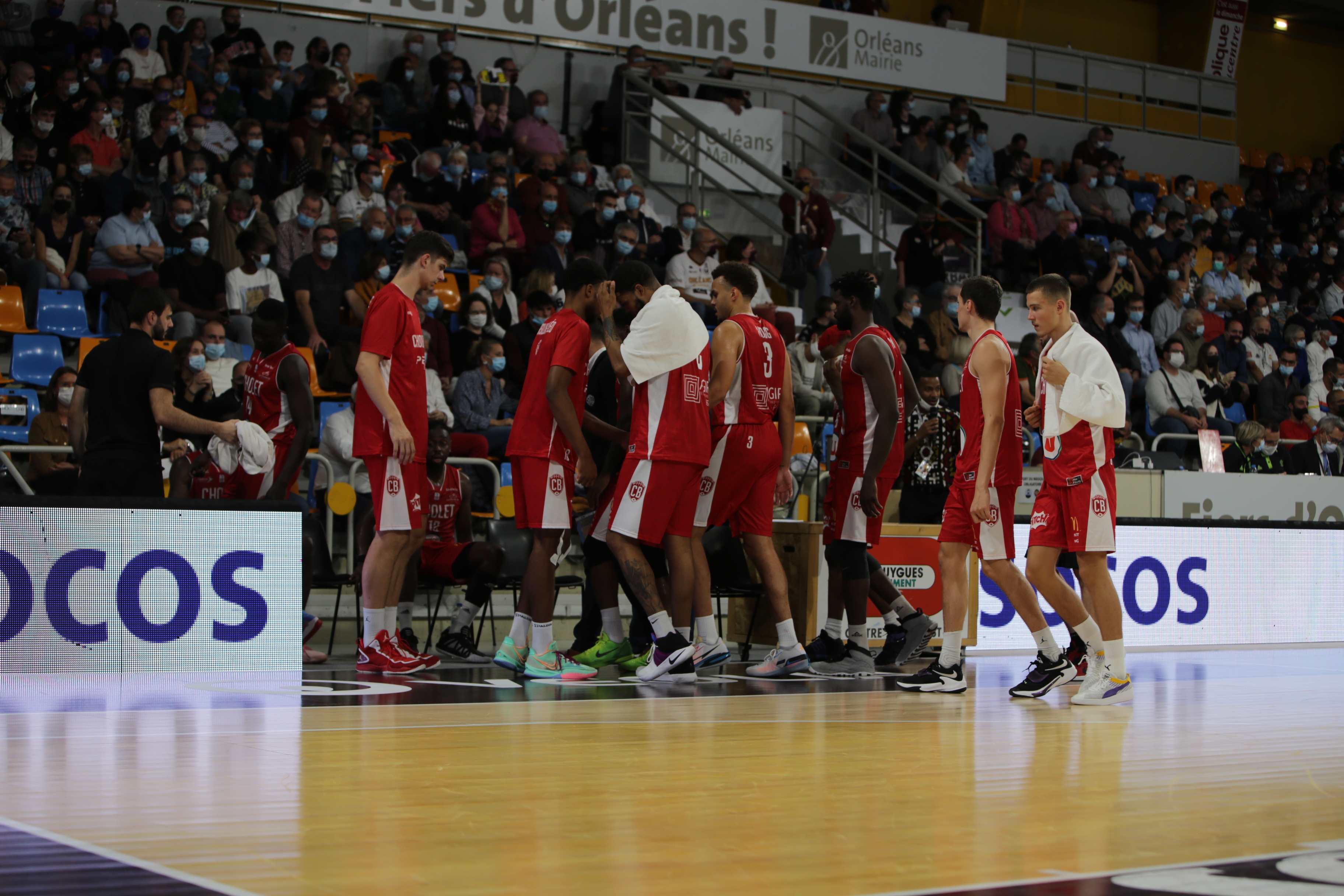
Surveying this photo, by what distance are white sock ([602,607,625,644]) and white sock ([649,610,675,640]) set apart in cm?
73

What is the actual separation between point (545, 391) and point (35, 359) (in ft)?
18.5

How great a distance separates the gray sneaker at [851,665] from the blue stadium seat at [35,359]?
647cm

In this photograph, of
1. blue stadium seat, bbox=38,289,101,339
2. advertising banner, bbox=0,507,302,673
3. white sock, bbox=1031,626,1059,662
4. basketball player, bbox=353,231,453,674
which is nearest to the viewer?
advertising banner, bbox=0,507,302,673

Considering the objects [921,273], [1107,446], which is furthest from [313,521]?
[921,273]

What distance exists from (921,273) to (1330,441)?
4786mm

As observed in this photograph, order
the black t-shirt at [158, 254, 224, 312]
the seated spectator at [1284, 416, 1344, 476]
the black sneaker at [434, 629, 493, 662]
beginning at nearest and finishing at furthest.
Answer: the black sneaker at [434, 629, 493, 662] → the black t-shirt at [158, 254, 224, 312] → the seated spectator at [1284, 416, 1344, 476]

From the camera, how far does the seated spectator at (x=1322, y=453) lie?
13898mm

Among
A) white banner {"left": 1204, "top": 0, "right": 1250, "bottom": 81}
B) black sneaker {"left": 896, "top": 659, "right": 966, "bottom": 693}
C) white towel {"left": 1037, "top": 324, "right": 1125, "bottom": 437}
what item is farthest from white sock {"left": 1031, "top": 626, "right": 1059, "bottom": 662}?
white banner {"left": 1204, "top": 0, "right": 1250, "bottom": 81}

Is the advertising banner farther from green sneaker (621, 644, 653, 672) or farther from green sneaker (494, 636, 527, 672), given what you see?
green sneaker (621, 644, 653, 672)

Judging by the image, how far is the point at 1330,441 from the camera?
1461 cm

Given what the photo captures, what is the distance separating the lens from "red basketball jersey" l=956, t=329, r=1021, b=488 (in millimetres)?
6652

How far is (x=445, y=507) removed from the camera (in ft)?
27.6

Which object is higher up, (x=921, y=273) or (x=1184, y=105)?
(x=1184, y=105)

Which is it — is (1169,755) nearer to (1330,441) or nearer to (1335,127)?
(1330,441)
